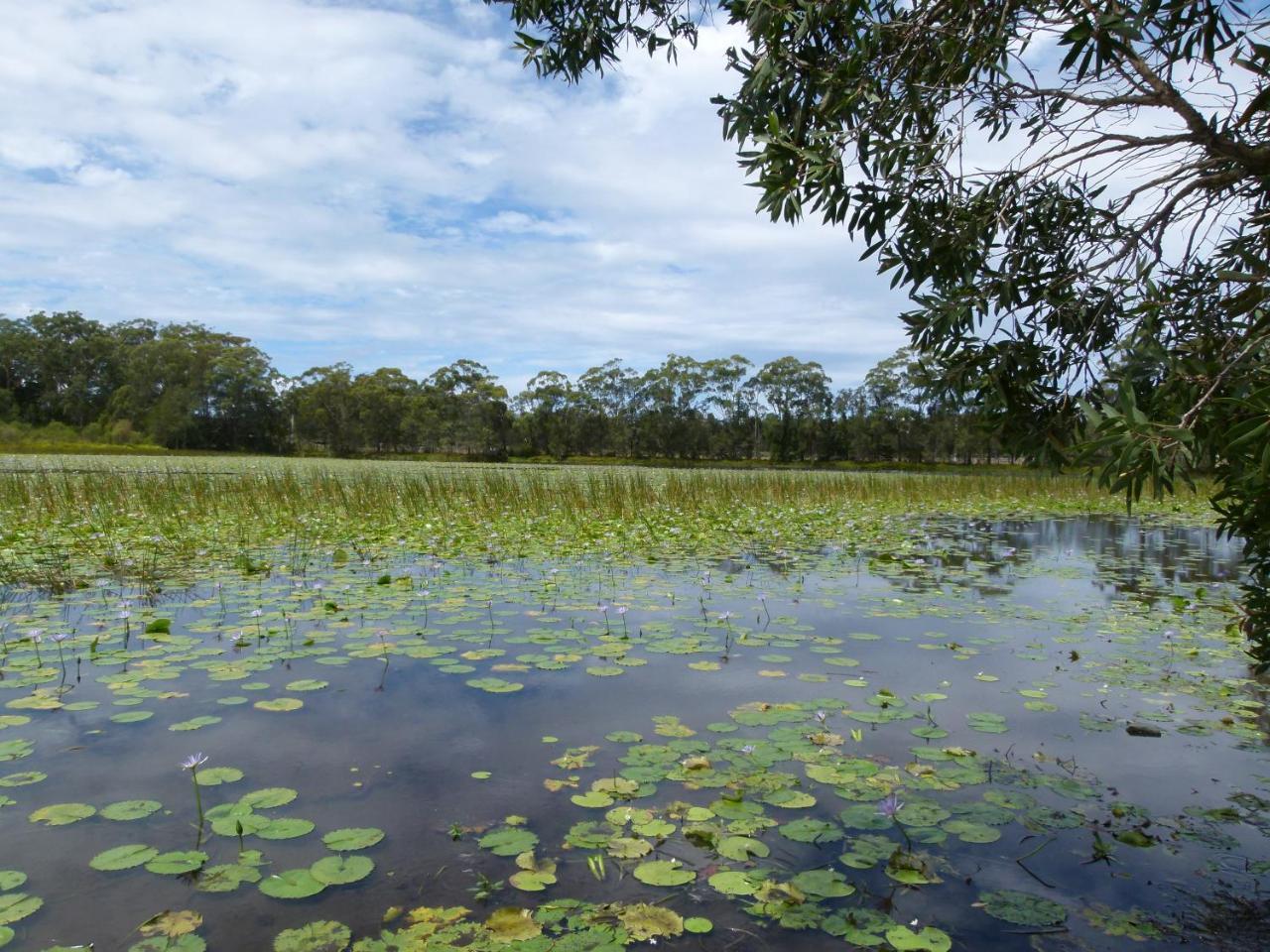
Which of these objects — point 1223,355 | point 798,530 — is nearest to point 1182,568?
point 798,530

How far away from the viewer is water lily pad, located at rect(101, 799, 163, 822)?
230cm

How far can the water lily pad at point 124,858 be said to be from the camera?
2.04 metres

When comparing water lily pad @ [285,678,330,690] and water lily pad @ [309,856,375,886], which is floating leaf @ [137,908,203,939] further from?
water lily pad @ [285,678,330,690]

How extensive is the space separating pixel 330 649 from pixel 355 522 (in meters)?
5.97

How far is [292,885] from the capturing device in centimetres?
199

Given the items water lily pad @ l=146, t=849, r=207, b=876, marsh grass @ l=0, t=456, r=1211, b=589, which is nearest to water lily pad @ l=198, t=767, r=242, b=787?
water lily pad @ l=146, t=849, r=207, b=876

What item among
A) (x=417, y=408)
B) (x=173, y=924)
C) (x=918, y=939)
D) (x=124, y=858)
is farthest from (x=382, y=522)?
(x=417, y=408)

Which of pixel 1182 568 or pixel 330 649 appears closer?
pixel 330 649

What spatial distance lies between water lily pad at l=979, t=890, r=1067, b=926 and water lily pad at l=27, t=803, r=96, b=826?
267 cm

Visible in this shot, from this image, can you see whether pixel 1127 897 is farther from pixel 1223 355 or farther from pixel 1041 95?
pixel 1041 95

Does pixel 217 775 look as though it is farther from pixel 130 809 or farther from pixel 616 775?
pixel 616 775

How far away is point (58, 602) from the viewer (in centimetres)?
512

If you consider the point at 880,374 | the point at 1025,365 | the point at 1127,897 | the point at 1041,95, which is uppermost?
the point at 880,374

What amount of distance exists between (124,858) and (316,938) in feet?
2.35
